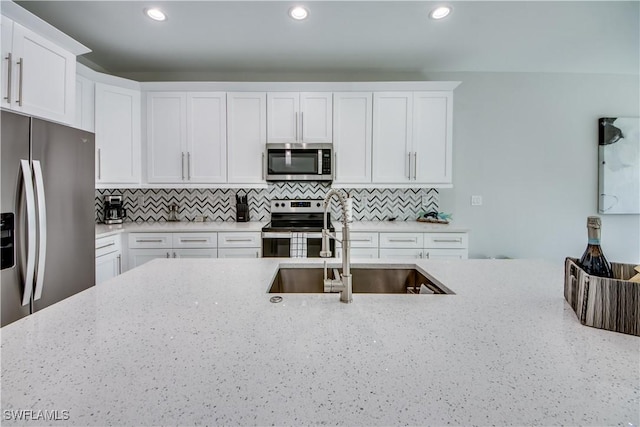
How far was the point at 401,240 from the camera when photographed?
2783 millimetres

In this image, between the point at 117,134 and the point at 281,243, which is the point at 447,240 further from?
the point at 117,134

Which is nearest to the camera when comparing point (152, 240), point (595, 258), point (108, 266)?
point (595, 258)

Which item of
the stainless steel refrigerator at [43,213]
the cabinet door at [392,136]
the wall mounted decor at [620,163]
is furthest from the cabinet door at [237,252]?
the wall mounted decor at [620,163]

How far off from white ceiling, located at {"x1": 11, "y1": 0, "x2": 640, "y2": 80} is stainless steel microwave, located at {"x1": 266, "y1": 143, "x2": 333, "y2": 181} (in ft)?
3.03

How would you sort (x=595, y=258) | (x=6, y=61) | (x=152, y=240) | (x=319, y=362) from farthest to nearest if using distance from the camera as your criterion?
(x=152, y=240) → (x=6, y=61) → (x=595, y=258) → (x=319, y=362)

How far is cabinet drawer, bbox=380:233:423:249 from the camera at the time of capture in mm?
2777

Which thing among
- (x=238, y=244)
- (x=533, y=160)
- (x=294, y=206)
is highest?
(x=533, y=160)

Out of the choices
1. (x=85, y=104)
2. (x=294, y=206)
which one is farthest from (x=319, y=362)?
(x=85, y=104)

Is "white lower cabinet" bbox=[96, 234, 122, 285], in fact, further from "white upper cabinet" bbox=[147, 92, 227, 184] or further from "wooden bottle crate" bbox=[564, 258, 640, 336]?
"wooden bottle crate" bbox=[564, 258, 640, 336]

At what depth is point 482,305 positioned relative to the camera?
881 millimetres

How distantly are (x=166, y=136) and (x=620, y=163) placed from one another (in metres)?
4.94

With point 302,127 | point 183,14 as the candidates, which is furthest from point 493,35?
point 183,14

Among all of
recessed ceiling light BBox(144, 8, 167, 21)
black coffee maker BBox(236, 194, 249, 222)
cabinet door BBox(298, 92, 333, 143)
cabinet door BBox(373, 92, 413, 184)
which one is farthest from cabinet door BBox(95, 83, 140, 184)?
cabinet door BBox(373, 92, 413, 184)

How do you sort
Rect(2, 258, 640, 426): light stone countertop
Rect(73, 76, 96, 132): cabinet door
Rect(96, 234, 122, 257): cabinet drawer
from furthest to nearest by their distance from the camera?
Rect(73, 76, 96, 132): cabinet door
Rect(96, 234, 122, 257): cabinet drawer
Rect(2, 258, 640, 426): light stone countertop
